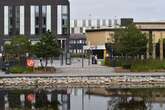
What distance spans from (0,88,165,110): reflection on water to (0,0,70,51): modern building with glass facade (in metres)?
71.7

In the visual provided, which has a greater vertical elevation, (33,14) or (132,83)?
(33,14)

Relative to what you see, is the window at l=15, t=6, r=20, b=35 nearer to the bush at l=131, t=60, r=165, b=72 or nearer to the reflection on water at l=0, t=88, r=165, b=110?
the bush at l=131, t=60, r=165, b=72

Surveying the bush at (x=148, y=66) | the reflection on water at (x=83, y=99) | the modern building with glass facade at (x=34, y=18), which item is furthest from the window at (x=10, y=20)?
the reflection on water at (x=83, y=99)

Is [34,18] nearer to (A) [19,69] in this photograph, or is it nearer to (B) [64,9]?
(B) [64,9]

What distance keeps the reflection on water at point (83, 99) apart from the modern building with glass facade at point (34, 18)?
235 ft

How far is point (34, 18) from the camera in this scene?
11094 centimetres

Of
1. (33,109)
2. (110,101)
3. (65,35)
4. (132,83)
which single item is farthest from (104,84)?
(65,35)

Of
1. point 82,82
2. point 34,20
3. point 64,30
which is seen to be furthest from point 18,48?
point 34,20

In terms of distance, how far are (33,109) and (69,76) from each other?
18.6m

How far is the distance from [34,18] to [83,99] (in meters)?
80.9

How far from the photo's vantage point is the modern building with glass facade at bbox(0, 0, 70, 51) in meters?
110

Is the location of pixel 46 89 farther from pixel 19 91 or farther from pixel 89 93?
pixel 89 93

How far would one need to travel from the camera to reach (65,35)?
363 ft

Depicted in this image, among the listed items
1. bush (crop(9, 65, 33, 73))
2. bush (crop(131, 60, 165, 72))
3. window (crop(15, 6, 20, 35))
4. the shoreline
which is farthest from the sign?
window (crop(15, 6, 20, 35))
